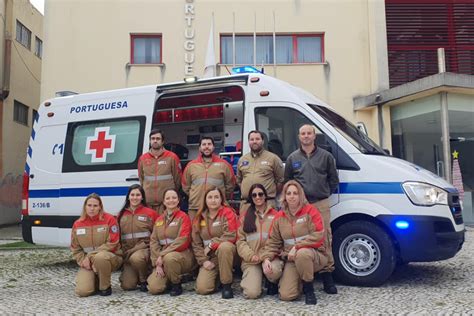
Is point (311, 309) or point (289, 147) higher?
point (289, 147)

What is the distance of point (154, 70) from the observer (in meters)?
13.0

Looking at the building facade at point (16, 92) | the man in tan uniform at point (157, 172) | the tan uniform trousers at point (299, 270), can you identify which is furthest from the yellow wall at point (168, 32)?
the tan uniform trousers at point (299, 270)

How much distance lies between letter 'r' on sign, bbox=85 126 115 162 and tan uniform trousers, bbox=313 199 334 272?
3.15 m

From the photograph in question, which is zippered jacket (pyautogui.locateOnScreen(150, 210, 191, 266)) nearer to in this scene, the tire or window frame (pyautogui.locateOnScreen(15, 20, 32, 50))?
the tire

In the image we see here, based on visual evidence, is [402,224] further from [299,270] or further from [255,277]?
[255,277]

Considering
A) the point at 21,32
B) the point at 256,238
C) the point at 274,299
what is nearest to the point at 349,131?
the point at 256,238

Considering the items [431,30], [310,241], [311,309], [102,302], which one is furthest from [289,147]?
[431,30]

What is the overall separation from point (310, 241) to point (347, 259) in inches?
30.7

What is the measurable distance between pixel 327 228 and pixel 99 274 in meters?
2.60

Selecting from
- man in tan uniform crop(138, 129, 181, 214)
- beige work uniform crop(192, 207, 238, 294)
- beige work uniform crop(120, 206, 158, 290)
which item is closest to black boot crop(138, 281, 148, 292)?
beige work uniform crop(120, 206, 158, 290)

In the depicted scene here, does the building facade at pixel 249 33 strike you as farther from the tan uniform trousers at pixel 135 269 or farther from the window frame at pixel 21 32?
the tan uniform trousers at pixel 135 269

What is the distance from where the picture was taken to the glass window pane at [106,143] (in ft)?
21.0

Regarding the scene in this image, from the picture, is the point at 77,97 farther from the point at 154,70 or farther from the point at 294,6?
the point at 294,6

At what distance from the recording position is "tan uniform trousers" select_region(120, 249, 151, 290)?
526cm
